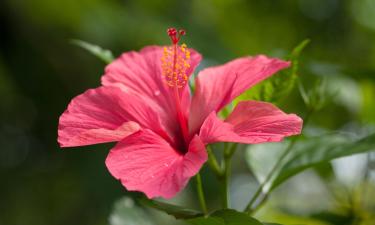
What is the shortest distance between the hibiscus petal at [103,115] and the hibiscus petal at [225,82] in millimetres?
111

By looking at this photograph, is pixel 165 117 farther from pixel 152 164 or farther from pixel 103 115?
pixel 152 164

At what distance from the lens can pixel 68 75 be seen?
3.54 m

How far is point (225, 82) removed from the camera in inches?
53.9

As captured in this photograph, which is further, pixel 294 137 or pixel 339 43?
pixel 339 43

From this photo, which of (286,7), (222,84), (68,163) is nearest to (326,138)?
(222,84)

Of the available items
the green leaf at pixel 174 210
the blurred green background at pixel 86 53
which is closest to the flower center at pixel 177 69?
the green leaf at pixel 174 210

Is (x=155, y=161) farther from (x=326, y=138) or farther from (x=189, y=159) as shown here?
(x=326, y=138)

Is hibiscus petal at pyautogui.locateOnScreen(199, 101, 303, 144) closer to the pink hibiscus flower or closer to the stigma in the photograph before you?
the pink hibiscus flower

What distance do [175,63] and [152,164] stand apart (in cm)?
34

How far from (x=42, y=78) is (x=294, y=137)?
231 cm

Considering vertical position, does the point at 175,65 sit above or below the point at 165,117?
above

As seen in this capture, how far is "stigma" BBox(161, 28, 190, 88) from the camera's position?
139 cm

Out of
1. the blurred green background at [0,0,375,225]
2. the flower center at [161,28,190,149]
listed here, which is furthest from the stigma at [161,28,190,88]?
the blurred green background at [0,0,375,225]

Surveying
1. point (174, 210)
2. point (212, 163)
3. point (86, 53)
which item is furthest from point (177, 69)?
point (86, 53)
